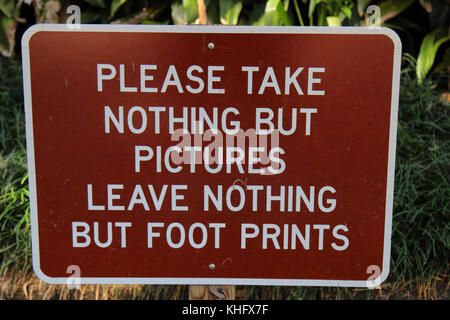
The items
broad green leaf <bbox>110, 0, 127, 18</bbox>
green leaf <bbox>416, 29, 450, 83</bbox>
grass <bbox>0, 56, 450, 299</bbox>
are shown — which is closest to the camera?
grass <bbox>0, 56, 450, 299</bbox>

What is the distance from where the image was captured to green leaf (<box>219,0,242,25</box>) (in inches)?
122

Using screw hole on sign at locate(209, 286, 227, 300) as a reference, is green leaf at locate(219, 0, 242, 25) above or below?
above

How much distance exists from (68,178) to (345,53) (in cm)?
77

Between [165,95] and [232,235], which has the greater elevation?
[165,95]

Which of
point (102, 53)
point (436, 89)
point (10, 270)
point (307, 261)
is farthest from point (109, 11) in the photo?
point (307, 261)

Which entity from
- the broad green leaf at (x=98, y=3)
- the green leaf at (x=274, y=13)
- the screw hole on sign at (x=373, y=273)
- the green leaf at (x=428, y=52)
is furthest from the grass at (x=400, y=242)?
Result: the broad green leaf at (x=98, y=3)

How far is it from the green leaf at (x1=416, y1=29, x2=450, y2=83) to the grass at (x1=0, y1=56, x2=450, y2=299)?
426mm

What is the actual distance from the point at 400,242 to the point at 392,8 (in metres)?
1.45

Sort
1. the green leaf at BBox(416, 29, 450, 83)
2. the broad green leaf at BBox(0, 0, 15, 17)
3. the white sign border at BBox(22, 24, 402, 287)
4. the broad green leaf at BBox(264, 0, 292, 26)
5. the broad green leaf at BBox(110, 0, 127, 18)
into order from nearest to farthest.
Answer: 1. the white sign border at BBox(22, 24, 402, 287)
2. the broad green leaf at BBox(264, 0, 292, 26)
3. the green leaf at BBox(416, 29, 450, 83)
4. the broad green leaf at BBox(110, 0, 127, 18)
5. the broad green leaf at BBox(0, 0, 15, 17)

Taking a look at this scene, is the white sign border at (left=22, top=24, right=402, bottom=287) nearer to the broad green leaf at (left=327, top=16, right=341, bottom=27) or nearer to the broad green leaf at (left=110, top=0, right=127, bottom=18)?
the broad green leaf at (left=327, top=16, right=341, bottom=27)

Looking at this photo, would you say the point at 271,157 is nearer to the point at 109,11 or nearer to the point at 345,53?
the point at 345,53

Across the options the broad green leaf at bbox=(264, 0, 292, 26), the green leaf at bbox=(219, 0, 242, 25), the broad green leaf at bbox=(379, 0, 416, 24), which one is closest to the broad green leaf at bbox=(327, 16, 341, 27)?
the broad green leaf at bbox=(264, 0, 292, 26)

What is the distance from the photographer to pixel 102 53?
1362 millimetres

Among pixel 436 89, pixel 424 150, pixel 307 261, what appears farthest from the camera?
pixel 436 89
